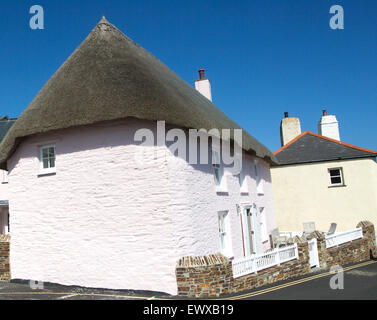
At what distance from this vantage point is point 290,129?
25.6m

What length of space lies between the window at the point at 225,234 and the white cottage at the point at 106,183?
2.2 inches

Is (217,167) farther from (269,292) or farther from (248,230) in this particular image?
(269,292)

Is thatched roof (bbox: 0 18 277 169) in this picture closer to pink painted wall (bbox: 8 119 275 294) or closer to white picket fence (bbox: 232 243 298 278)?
pink painted wall (bbox: 8 119 275 294)

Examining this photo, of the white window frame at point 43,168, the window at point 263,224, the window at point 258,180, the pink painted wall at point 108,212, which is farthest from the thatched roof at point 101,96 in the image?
the window at point 263,224

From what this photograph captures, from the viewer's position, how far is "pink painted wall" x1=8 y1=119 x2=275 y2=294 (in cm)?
989

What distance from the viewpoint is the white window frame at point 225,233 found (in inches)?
489

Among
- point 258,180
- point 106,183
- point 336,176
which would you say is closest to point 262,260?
point 106,183

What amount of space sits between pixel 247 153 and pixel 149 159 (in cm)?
672

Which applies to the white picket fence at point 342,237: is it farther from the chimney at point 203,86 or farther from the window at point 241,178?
the chimney at point 203,86

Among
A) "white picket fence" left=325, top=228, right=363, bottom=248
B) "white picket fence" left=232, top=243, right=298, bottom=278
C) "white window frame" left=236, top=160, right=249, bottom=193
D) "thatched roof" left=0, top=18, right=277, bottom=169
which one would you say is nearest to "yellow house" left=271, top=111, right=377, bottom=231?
"white picket fence" left=325, top=228, right=363, bottom=248

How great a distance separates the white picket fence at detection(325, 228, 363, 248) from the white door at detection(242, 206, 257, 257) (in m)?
2.94

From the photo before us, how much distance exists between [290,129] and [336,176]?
5.93 meters
